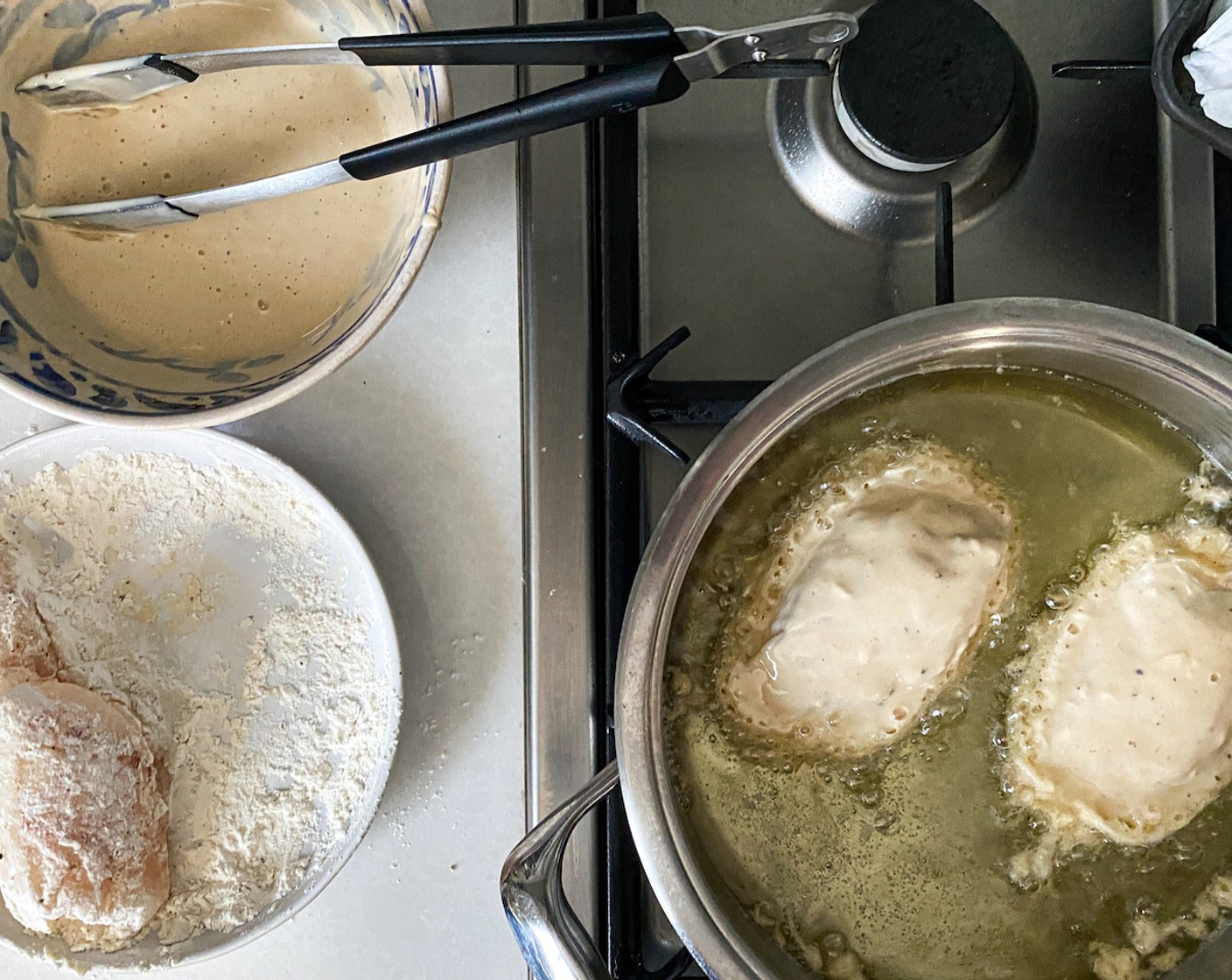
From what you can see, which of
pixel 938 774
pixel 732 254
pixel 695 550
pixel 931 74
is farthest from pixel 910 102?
pixel 938 774

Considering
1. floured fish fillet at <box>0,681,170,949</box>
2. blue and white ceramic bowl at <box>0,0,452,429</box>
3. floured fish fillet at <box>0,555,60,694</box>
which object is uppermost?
blue and white ceramic bowl at <box>0,0,452,429</box>

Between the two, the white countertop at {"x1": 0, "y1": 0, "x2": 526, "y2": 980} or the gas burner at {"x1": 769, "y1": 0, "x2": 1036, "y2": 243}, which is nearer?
the gas burner at {"x1": 769, "y1": 0, "x2": 1036, "y2": 243}

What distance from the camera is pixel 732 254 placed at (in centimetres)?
58

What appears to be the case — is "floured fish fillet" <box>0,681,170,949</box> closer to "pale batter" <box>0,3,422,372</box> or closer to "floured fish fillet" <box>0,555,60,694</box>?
"floured fish fillet" <box>0,555,60,694</box>

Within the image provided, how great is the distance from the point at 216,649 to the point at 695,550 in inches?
13.3

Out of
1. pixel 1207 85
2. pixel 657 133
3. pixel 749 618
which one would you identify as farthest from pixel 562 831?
pixel 1207 85

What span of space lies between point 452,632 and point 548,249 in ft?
0.86

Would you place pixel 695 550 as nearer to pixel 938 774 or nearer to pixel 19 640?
pixel 938 774

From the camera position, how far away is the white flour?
60cm

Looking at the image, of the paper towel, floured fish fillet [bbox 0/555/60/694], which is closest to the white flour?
floured fish fillet [bbox 0/555/60/694]

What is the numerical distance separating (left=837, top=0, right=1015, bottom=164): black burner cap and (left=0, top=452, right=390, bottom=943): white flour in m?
0.42

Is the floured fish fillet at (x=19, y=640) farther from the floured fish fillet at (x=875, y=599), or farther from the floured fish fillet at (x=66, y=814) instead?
the floured fish fillet at (x=875, y=599)

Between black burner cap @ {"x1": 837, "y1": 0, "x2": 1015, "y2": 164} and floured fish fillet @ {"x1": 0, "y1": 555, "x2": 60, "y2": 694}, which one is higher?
black burner cap @ {"x1": 837, "y1": 0, "x2": 1015, "y2": 164}

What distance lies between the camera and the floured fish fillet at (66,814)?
55 centimetres
